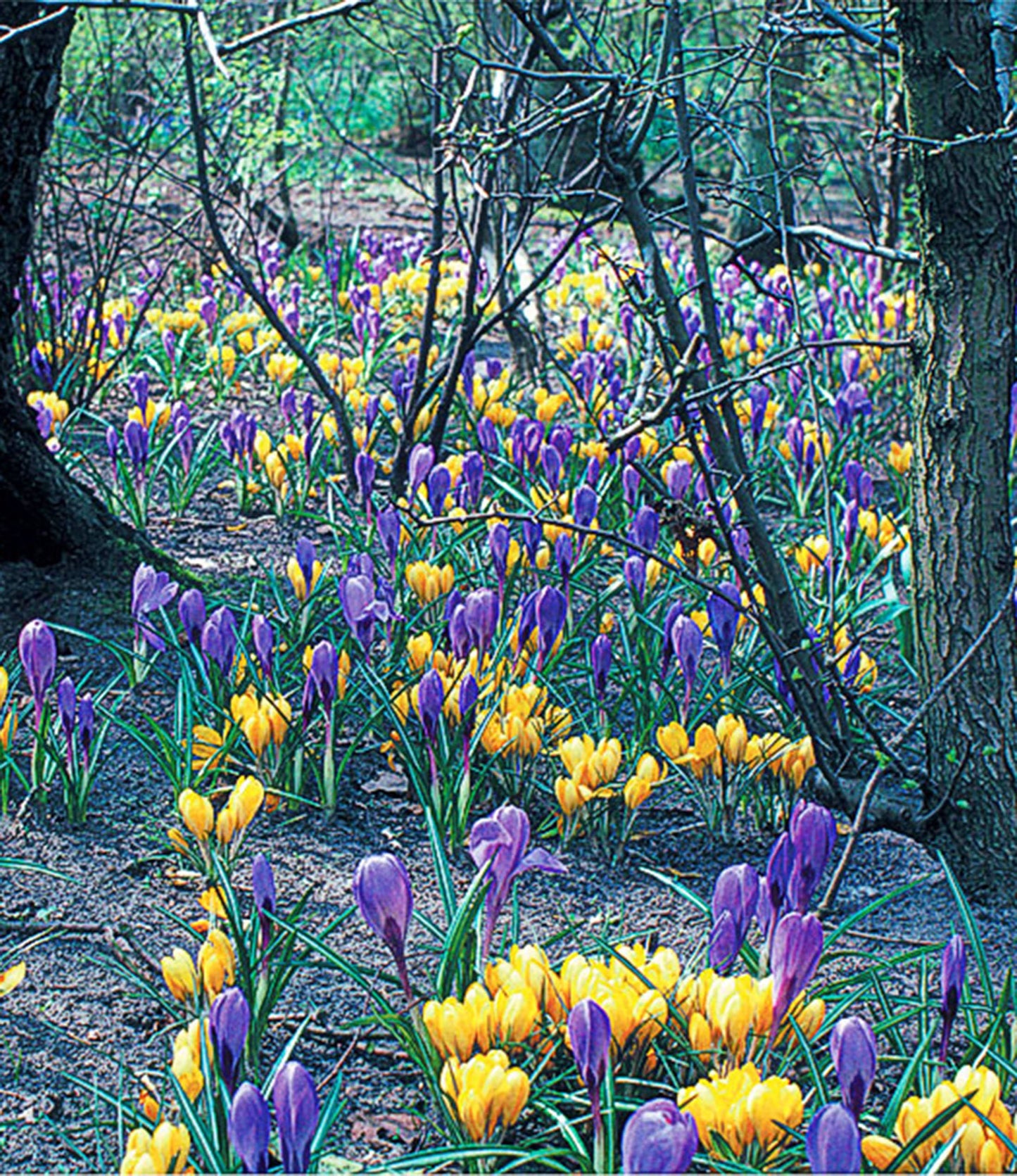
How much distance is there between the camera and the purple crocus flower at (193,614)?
2.67 metres

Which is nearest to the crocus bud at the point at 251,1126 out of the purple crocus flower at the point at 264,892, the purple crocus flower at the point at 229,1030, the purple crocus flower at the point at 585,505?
the purple crocus flower at the point at 229,1030

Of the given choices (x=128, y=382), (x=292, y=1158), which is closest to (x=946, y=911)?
(x=292, y=1158)

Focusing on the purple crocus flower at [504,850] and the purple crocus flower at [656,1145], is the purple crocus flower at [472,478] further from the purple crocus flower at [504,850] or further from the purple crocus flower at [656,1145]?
the purple crocus flower at [656,1145]

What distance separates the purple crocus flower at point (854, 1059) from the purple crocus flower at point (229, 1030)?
65cm

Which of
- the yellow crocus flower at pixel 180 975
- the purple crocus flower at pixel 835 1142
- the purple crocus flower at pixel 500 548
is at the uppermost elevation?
the purple crocus flower at pixel 500 548

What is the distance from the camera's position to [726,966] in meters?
1.79

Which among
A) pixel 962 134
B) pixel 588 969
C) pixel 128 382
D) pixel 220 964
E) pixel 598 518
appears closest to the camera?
pixel 588 969

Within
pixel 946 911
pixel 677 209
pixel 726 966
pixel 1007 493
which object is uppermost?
pixel 677 209

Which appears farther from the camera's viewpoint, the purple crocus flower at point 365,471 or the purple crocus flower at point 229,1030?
the purple crocus flower at point 365,471

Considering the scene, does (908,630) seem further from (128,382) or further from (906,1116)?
(128,382)

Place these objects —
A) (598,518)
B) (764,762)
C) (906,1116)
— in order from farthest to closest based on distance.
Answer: (598,518) → (764,762) → (906,1116)

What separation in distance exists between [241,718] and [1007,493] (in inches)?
56.0

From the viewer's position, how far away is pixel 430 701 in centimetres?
236

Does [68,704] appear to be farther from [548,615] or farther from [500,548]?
[500,548]
